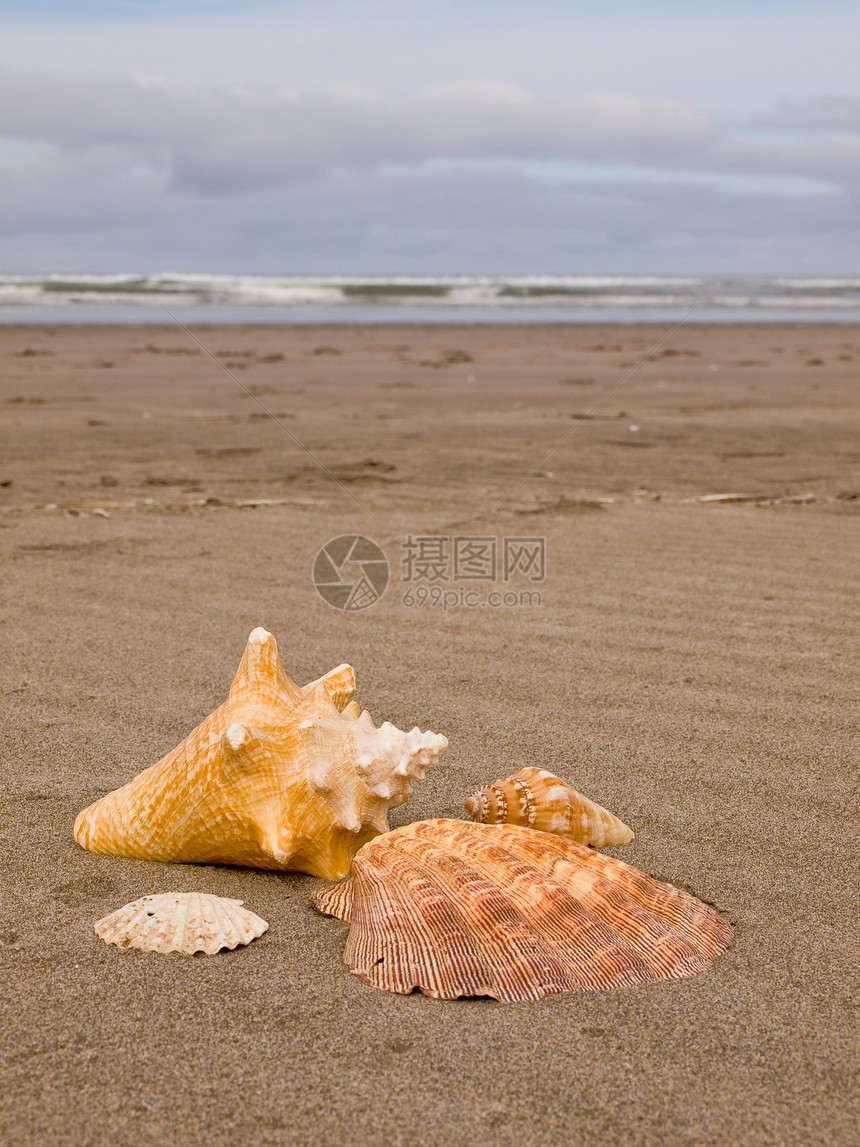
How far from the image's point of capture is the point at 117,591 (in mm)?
4820

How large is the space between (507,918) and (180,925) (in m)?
0.67

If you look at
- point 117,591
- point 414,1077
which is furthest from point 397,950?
point 117,591

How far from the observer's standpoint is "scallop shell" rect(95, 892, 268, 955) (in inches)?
86.3

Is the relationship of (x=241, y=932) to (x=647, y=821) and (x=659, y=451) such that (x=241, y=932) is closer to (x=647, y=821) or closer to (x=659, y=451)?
(x=647, y=821)

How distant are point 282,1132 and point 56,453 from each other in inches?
314

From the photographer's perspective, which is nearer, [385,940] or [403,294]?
[385,940]

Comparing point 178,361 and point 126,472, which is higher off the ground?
point 178,361

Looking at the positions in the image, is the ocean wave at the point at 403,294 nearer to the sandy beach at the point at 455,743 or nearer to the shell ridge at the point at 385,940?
the sandy beach at the point at 455,743

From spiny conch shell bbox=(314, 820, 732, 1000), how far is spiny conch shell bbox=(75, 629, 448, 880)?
10cm

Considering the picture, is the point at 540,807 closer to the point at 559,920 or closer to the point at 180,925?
the point at 559,920

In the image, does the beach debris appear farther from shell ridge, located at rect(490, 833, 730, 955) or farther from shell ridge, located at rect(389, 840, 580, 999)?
shell ridge, located at rect(389, 840, 580, 999)
